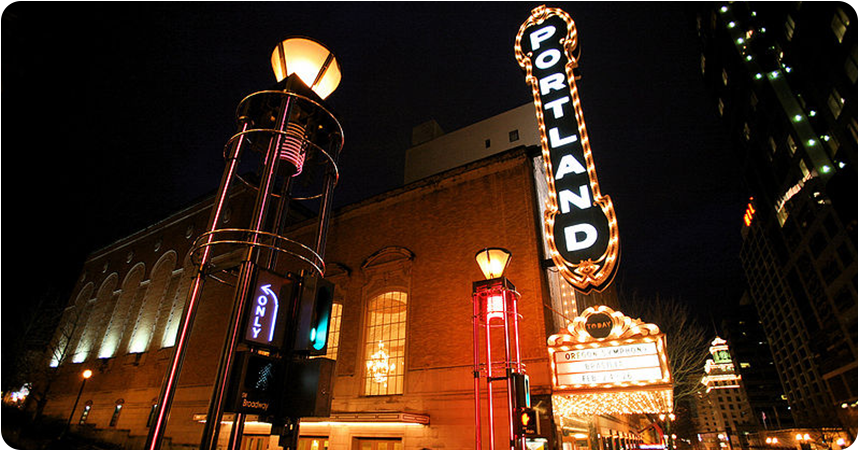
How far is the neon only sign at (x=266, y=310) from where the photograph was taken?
3207mm

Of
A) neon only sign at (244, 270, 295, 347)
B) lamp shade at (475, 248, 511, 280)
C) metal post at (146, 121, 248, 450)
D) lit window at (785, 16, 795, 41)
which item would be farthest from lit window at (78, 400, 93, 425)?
lit window at (785, 16, 795, 41)

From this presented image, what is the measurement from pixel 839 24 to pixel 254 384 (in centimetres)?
5611

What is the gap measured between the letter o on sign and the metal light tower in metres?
13.3

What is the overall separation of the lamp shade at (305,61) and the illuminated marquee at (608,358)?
29.5 ft

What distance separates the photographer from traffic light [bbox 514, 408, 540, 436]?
8.30m

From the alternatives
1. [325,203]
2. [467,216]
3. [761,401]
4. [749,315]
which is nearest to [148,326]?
[467,216]

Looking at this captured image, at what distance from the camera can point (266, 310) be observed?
3.38 metres

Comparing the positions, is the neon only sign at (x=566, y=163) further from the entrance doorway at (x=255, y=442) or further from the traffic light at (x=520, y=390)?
the entrance doorway at (x=255, y=442)

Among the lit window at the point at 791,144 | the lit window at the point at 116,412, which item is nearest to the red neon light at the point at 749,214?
the lit window at the point at 791,144

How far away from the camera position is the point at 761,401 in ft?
371

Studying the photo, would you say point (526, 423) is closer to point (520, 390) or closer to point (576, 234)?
point (520, 390)

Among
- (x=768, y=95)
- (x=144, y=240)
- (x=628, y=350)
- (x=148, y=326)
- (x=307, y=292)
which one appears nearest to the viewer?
(x=307, y=292)

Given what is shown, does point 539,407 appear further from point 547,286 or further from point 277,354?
point 277,354

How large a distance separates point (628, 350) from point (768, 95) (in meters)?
64.8
